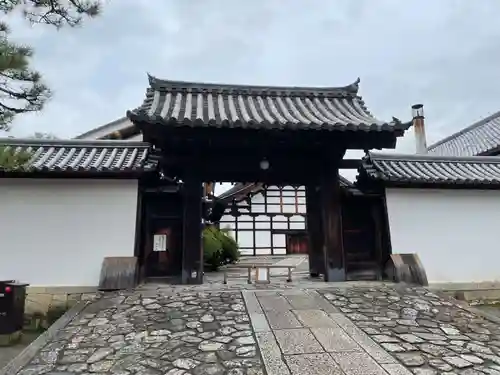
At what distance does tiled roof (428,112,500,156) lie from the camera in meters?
15.7

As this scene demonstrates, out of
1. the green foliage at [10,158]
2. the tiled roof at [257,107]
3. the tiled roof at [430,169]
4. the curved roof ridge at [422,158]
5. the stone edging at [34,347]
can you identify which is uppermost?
the tiled roof at [257,107]

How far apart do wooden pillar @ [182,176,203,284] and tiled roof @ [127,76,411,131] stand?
1.50m

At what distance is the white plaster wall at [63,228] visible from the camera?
266 inches

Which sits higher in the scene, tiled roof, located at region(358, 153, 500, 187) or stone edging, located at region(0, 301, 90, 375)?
tiled roof, located at region(358, 153, 500, 187)

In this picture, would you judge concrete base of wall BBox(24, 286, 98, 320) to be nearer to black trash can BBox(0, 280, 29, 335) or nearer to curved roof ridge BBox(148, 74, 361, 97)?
black trash can BBox(0, 280, 29, 335)

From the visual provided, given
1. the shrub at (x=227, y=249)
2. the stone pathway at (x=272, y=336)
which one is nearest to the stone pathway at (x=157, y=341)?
the stone pathway at (x=272, y=336)

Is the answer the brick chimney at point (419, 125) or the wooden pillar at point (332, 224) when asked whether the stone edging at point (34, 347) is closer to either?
the wooden pillar at point (332, 224)

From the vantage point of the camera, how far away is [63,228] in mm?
6922

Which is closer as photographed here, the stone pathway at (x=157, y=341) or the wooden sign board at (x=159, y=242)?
the stone pathway at (x=157, y=341)

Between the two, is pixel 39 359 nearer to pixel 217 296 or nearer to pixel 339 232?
pixel 217 296

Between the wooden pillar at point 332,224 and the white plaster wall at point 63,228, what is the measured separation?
3.87 metres

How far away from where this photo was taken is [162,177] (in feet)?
25.4

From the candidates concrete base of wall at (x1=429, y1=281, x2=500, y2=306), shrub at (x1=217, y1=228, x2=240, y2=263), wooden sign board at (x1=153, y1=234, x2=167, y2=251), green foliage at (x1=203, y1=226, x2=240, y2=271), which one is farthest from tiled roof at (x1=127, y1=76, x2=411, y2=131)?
shrub at (x1=217, y1=228, x2=240, y2=263)

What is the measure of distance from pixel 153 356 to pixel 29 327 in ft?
12.5
